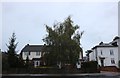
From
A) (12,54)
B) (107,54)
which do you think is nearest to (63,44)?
(12,54)

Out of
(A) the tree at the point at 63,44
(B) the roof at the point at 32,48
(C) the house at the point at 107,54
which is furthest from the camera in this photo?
(B) the roof at the point at 32,48

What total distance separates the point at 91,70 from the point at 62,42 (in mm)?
7459

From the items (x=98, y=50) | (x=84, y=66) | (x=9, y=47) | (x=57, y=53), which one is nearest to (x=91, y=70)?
(x=84, y=66)

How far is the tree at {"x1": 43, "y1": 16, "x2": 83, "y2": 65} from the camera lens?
49938 millimetres

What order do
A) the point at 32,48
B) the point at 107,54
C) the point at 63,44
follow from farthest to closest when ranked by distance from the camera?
the point at 32,48, the point at 107,54, the point at 63,44

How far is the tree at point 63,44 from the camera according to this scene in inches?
1966

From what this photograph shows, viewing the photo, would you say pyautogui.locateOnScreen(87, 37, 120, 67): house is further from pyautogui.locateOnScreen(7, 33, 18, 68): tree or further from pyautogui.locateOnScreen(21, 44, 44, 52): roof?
pyautogui.locateOnScreen(7, 33, 18, 68): tree

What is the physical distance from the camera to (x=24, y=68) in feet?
165

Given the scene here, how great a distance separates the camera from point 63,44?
5028cm

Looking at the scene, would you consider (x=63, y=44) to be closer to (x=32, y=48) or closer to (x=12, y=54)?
(x=12, y=54)

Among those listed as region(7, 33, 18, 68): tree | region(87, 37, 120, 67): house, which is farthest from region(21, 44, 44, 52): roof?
region(7, 33, 18, 68): tree

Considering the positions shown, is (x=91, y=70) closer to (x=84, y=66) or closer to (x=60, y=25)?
(x=84, y=66)

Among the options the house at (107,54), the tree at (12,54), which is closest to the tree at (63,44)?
the tree at (12,54)

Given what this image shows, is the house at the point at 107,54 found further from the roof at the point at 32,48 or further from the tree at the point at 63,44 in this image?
the tree at the point at 63,44
